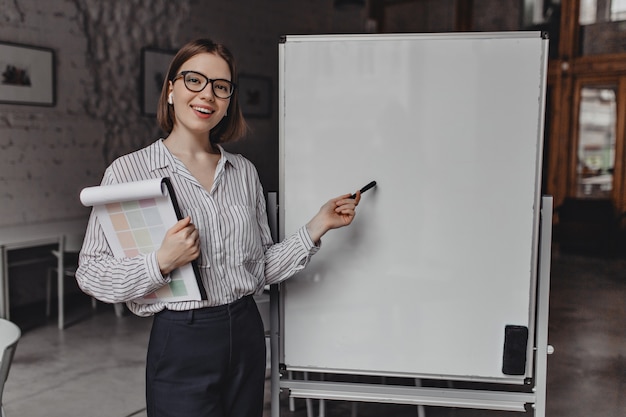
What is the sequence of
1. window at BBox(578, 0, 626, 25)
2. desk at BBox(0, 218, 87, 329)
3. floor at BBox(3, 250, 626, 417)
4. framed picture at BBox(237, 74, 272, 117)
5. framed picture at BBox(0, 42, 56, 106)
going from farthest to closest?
window at BBox(578, 0, 626, 25) → framed picture at BBox(237, 74, 272, 117) → framed picture at BBox(0, 42, 56, 106) → desk at BBox(0, 218, 87, 329) → floor at BBox(3, 250, 626, 417)

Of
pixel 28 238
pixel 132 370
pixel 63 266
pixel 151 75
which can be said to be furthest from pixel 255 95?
pixel 132 370

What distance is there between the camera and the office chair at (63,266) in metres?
4.50

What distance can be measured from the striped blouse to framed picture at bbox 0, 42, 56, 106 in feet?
12.6

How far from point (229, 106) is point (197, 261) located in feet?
1.40

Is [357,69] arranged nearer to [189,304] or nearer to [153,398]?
[189,304]

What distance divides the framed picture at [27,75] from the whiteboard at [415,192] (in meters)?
3.76

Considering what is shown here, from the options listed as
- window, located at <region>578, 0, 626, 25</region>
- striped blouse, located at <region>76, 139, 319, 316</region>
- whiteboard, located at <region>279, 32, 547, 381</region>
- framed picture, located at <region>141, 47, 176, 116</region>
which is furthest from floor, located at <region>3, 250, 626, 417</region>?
window, located at <region>578, 0, 626, 25</region>

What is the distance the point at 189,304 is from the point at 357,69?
0.81 m

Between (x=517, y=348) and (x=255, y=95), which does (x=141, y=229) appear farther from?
(x=255, y=95)

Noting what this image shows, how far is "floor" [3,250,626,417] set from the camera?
10.2 feet

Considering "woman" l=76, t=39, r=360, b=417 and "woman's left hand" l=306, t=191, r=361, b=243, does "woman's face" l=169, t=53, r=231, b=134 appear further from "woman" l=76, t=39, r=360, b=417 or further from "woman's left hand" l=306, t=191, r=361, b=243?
"woman's left hand" l=306, t=191, r=361, b=243

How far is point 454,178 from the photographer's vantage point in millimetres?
1680

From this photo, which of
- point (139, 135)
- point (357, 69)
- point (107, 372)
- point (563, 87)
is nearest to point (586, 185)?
point (563, 87)

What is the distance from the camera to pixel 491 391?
1.71m
